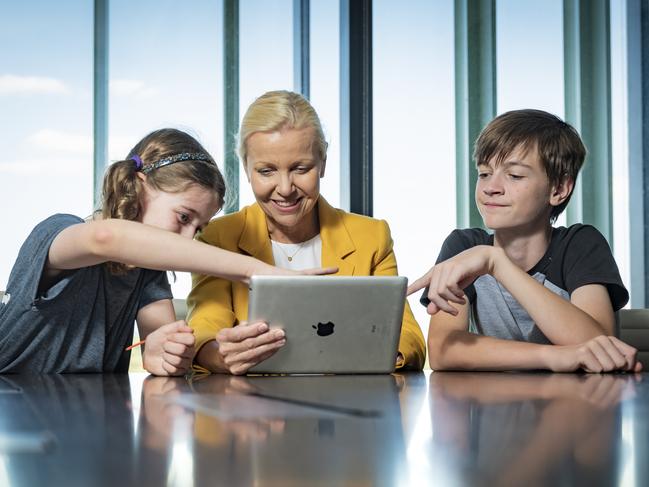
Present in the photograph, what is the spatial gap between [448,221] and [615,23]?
4.42 feet

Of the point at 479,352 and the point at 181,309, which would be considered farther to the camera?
the point at 181,309

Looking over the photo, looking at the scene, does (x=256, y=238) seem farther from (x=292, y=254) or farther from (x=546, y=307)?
(x=546, y=307)

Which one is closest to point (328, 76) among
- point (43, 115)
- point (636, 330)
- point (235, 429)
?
point (43, 115)

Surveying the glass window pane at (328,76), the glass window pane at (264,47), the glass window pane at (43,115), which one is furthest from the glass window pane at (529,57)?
the glass window pane at (43,115)

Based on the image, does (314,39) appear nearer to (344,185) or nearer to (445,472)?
(344,185)

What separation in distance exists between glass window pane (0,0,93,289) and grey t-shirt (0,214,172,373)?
2.21m

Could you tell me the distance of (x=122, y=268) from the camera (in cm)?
158

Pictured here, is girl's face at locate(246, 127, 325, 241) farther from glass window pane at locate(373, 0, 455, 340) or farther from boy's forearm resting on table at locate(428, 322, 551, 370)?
glass window pane at locate(373, 0, 455, 340)

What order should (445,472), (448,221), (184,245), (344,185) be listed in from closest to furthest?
(445,472) < (184,245) < (344,185) < (448,221)

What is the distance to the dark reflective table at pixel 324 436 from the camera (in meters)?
0.37

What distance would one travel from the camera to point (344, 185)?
3.68 metres

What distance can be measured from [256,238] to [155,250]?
1.59 ft

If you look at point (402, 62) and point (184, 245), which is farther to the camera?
point (402, 62)

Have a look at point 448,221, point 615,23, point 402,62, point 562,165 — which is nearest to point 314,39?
point 402,62
